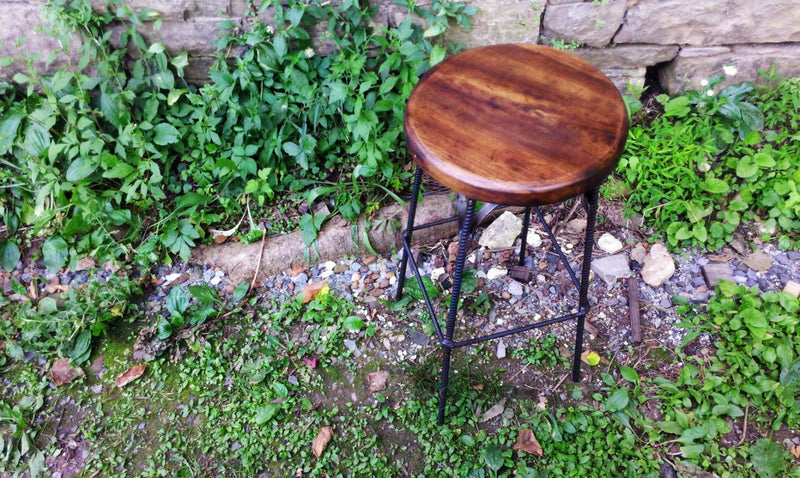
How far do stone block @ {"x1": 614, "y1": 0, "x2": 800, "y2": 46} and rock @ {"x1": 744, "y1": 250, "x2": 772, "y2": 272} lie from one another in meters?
1.09

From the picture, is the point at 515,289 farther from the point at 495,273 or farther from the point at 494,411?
the point at 494,411

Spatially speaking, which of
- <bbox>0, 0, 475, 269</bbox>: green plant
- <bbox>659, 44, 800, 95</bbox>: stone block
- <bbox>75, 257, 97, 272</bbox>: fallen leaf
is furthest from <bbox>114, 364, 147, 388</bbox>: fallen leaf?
<bbox>659, 44, 800, 95</bbox>: stone block

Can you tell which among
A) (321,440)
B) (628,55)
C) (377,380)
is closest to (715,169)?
(628,55)

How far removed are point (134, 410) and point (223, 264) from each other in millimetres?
801

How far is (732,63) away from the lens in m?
2.86

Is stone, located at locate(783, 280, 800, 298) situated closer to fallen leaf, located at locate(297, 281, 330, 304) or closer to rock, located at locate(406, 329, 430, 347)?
rock, located at locate(406, 329, 430, 347)

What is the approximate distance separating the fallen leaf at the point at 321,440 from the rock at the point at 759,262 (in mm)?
2144

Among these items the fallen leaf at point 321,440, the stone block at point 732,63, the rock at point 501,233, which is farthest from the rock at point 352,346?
the stone block at point 732,63

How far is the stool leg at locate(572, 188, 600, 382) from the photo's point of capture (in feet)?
5.87

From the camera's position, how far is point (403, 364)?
2486mm

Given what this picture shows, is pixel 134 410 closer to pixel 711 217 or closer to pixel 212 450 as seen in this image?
pixel 212 450

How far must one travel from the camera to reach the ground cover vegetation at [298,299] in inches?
87.5

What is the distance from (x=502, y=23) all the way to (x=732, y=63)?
4.07 feet

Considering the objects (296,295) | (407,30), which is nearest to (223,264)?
(296,295)
